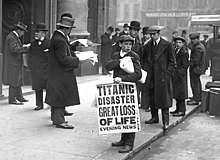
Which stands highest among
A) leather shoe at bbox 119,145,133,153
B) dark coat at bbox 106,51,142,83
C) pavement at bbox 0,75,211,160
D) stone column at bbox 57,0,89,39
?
stone column at bbox 57,0,89,39

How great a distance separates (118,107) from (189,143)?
6.39 feet

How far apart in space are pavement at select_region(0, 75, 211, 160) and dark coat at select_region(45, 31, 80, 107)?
466 mm

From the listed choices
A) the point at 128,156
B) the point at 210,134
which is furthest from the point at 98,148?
the point at 210,134

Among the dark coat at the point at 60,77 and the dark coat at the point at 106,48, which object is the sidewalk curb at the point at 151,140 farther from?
the dark coat at the point at 106,48

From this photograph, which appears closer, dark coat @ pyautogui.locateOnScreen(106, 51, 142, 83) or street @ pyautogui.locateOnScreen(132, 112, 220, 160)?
dark coat @ pyautogui.locateOnScreen(106, 51, 142, 83)

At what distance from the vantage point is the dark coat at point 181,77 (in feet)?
31.2

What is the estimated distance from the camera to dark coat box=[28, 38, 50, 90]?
9305mm

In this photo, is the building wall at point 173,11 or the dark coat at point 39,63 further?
the building wall at point 173,11

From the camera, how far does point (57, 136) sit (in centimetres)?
721

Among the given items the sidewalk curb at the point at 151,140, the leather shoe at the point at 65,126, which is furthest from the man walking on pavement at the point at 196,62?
the leather shoe at the point at 65,126

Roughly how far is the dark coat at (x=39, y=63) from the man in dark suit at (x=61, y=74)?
1646 mm

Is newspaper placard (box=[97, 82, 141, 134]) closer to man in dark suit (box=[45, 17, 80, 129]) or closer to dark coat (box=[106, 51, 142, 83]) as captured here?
dark coat (box=[106, 51, 142, 83])

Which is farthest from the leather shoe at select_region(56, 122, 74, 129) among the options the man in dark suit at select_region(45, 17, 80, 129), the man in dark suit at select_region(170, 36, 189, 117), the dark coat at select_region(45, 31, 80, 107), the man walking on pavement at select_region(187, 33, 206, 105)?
the man walking on pavement at select_region(187, 33, 206, 105)

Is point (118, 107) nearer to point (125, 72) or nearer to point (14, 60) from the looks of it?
point (125, 72)
